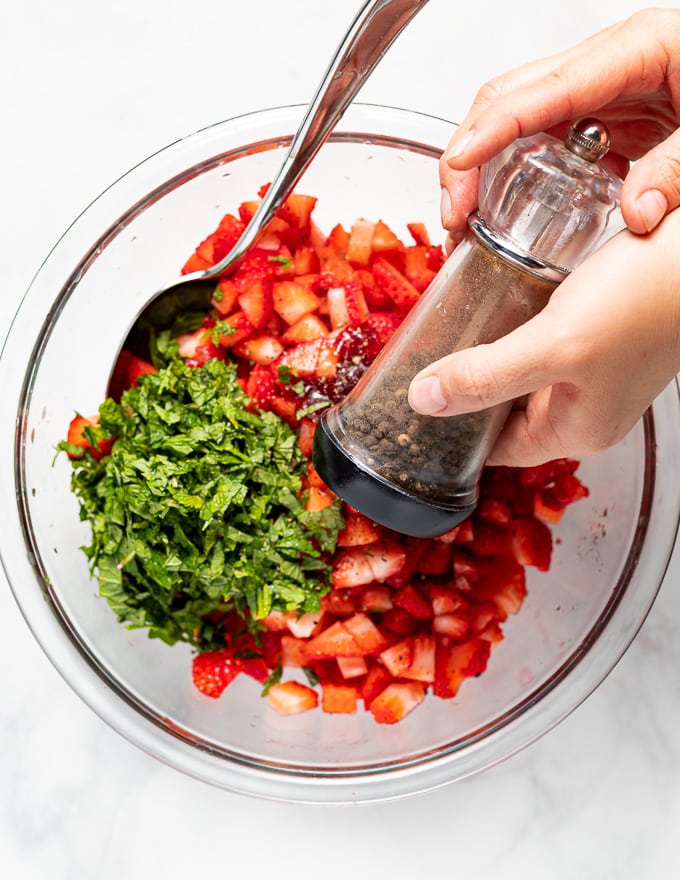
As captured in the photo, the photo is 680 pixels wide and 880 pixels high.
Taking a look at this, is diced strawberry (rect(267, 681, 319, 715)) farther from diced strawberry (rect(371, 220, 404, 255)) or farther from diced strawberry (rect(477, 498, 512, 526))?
diced strawberry (rect(371, 220, 404, 255))

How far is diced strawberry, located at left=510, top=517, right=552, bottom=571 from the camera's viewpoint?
5.10 ft

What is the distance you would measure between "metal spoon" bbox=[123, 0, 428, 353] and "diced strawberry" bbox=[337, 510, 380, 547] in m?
0.48

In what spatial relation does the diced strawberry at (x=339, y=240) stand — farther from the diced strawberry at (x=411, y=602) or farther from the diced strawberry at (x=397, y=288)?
the diced strawberry at (x=411, y=602)

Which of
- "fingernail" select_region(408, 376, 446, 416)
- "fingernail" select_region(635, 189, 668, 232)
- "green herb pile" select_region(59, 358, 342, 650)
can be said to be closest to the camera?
"fingernail" select_region(635, 189, 668, 232)

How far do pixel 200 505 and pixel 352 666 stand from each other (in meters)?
0.45

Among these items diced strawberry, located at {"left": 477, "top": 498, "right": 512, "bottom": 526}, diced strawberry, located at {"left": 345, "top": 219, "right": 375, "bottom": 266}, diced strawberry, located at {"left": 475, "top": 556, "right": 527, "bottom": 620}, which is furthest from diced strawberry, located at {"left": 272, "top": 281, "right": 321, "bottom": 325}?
diced strawberry, located at {"left": 475, "top": 556, "right": 527, "bottom": 620}

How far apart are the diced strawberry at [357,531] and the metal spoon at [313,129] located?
0.48 meters

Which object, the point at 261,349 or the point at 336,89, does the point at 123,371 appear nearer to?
the point at 261,349

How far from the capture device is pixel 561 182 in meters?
1.05

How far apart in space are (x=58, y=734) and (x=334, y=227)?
3.76 ft

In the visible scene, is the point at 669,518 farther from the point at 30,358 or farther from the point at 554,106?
the point at 30,358

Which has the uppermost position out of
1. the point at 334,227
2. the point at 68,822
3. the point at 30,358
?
the point at 334,227

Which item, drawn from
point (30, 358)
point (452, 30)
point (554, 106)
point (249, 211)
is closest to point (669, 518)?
point (554, 106)

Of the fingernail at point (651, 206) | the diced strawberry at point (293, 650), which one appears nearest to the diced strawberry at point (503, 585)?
the diced strawberry at point (293, 650)
